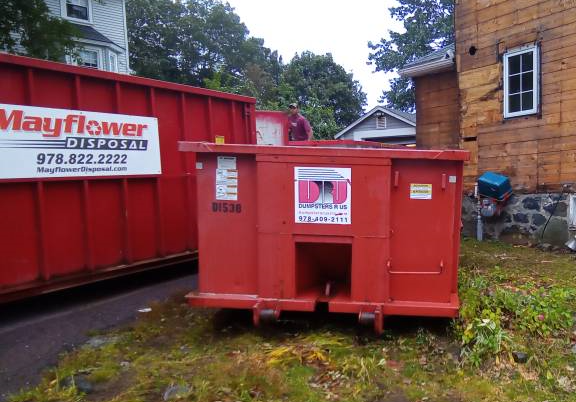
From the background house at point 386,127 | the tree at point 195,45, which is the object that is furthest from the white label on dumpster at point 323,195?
the tree at point 195,45

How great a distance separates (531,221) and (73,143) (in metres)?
7.58

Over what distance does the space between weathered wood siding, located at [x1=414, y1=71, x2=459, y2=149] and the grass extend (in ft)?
20.4

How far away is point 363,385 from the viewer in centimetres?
346

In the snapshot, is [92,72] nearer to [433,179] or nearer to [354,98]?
[433,179]

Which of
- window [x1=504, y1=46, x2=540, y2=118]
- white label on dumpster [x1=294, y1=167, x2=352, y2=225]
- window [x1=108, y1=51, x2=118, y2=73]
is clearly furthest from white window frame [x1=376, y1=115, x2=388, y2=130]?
white label on dumpster [x1=294, y1=167, x2=352, y2=225]

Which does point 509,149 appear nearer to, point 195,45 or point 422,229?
point 422,229

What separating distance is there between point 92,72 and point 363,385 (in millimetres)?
4716

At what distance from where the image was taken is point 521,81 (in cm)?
868

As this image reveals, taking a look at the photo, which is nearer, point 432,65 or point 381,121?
point 432,65

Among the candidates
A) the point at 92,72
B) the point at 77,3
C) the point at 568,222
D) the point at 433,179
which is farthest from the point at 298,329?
the point at 77,3

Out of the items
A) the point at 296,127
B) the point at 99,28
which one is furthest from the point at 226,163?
the point at 99,28

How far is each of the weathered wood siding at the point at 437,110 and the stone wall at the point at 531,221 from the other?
1.96m

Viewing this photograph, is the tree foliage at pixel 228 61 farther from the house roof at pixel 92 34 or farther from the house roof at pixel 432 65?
the house roof at pixel 432 65

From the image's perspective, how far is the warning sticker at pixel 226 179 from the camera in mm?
4371
